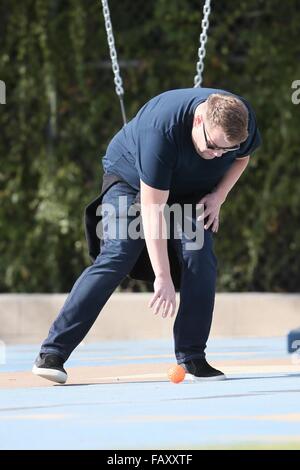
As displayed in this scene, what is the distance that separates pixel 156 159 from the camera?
5660mm

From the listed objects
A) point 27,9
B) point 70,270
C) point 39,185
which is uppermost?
point 27,9

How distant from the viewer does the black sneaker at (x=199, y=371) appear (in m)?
6.17

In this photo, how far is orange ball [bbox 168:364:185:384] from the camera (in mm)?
6062

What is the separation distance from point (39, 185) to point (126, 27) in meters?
1.28

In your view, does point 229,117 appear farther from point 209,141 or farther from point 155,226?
point 155,226

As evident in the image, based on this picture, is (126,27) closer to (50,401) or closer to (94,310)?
(94,310)

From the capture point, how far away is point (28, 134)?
9914 mm

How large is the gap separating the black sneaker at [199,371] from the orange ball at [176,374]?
83 mm

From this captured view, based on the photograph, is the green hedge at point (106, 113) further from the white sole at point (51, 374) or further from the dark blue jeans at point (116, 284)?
the white sole at point (51, 374)

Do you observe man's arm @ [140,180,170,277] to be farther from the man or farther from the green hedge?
the green hedge

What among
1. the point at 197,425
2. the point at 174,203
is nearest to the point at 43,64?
the point at 174,203

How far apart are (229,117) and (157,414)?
121cm
